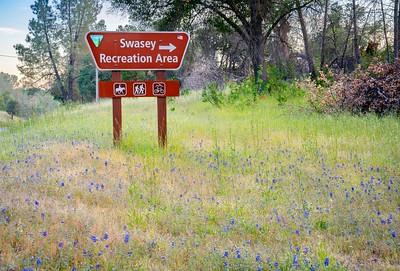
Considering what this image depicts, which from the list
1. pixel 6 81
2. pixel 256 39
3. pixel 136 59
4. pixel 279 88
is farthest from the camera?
pixel 6 81

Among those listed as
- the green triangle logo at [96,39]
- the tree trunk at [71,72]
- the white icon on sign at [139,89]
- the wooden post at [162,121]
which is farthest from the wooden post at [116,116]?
the tree trunk at [71,72]

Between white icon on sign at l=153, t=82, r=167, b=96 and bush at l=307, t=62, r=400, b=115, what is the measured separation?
18.9 feet

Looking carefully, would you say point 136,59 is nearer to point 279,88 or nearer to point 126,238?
point 126,238

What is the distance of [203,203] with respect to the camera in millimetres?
4566

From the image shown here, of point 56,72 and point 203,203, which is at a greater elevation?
point 56,72

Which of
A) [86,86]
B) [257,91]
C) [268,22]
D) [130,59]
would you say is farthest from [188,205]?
[86,86]

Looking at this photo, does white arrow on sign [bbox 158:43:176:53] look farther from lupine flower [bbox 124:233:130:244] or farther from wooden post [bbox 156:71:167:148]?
lupine flower [bbox 124:233:130:244]

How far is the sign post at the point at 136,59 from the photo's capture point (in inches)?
294

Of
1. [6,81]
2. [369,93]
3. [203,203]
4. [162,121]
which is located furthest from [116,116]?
[6,81]

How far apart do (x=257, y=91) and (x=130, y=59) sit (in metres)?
9.34

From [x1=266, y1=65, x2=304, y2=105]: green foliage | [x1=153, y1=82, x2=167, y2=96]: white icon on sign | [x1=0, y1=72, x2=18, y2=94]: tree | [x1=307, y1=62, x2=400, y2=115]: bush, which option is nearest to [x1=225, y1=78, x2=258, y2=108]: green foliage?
[x1=266, y1=65, x2=304, y2=105]: green foliage

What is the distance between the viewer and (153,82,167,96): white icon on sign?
7723 millimetres

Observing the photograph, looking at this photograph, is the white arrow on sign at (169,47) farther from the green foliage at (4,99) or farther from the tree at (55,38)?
the green foliage at (4,99)

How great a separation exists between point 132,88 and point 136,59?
488mm
